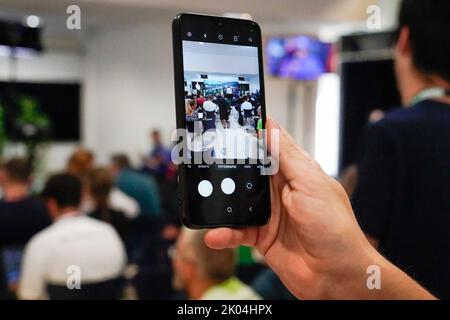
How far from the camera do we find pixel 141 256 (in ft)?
11.5

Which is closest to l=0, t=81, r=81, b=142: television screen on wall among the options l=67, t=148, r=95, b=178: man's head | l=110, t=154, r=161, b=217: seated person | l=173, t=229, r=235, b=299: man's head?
Result: l=110, t=154, r=161, b=217: seated person

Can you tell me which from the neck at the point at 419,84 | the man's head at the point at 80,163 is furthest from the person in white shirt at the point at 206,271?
the man's head at the point at 80,163

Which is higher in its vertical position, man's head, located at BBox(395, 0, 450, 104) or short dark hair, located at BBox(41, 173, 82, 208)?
man's head, located at BBox(395, 0, 450, 104)

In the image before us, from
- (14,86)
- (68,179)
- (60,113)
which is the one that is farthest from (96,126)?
(68,179)

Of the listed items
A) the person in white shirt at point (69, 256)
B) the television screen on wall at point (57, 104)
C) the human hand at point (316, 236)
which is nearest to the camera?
the human hand at point (316, 236)

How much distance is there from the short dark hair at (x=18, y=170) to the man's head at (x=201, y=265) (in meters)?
1.69

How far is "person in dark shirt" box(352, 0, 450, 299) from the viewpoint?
0.78 meters

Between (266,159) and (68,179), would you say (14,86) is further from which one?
(266,159)

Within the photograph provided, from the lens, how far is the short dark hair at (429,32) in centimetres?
94

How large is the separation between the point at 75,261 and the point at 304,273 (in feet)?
6.04

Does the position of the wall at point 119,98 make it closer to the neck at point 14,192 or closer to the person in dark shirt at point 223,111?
the neck at point 14,192

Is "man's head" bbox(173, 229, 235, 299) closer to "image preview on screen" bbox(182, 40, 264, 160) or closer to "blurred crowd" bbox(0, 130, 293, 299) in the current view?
"blurred crowd" bbox(0, 130, 293, 299)

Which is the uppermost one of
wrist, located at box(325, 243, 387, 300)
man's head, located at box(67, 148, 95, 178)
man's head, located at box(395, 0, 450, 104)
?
man's head, located at box(395, 0, 450, 104)

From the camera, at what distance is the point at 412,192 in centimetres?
87
